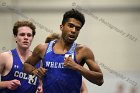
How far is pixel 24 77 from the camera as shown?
4.29 metres

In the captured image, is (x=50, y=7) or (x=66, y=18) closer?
(x=66, y=18)

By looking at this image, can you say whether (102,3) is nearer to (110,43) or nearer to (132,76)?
(110,43)

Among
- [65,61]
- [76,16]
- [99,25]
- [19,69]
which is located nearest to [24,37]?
[19,69]

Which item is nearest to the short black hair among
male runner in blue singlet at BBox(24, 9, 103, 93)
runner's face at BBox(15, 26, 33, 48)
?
male runner in blue singlet at BBox(24, 9, 103, 93)

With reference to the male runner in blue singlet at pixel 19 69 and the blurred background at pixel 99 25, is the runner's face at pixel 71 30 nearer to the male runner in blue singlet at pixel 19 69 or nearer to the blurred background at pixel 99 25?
the male runner in blue singlet at pixel 19 69

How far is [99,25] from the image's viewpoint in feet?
28.1

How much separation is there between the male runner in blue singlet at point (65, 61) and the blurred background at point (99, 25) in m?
4.81

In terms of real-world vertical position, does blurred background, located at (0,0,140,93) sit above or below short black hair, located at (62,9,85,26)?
below

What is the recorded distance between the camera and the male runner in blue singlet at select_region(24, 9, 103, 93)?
3410 mm

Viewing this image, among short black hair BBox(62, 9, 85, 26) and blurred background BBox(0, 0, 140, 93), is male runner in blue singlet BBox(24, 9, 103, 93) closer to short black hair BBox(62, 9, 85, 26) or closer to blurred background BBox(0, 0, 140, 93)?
short black hair BBox(62, 9, 85, 26)

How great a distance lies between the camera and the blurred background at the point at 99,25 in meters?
8.42

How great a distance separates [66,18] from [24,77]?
1.00 m

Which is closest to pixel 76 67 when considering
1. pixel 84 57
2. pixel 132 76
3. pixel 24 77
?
pixel 84 57

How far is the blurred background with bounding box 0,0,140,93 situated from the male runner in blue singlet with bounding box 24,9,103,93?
481 centimetres
